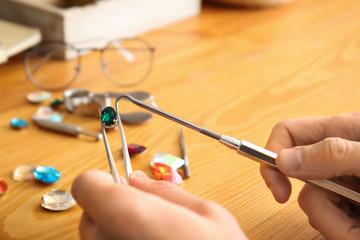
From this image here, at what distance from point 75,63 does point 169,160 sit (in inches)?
16.8

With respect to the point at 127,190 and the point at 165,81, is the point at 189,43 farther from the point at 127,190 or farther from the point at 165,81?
the point at 127,190

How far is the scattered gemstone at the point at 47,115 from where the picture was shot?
0.76m

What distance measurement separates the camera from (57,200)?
573 millimetres

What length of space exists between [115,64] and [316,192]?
58 cm

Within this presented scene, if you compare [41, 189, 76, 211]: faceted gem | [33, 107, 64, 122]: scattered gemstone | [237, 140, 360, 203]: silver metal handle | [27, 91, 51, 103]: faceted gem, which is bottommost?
[41, 189, 76, 211]: faceted gem

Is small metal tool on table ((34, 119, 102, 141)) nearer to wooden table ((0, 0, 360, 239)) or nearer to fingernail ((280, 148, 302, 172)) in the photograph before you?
wooden table ((0, 0, 360, 239))

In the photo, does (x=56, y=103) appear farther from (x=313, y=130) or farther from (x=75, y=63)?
(x=313, y=130)

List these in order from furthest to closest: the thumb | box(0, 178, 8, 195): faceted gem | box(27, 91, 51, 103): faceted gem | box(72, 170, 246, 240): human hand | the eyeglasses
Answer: the eyeglasses → box(27, 91, 51, 103): faceted gem → box(0, 178, 8, 195): faceted gem → the thumb → box(72, 170, 246, 240): human hand

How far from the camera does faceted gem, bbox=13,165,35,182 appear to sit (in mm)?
617

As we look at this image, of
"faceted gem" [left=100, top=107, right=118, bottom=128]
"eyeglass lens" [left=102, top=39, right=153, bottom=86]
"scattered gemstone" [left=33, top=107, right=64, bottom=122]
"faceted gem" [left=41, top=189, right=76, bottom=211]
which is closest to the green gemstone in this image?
"faceted gem" [left=100, top=107, right=118, bottom=128]

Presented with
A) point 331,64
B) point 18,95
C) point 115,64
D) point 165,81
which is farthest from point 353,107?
point 18,95

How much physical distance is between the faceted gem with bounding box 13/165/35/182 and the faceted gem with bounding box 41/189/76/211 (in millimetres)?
54

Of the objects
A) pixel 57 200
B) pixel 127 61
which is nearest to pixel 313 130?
pixel 57 200

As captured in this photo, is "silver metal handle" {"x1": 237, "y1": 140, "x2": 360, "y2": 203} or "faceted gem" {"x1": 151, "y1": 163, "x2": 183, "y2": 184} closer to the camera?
"silver metal handle" {"x1": 237, "y1": 140, "x2": 360, "y2": 203}
